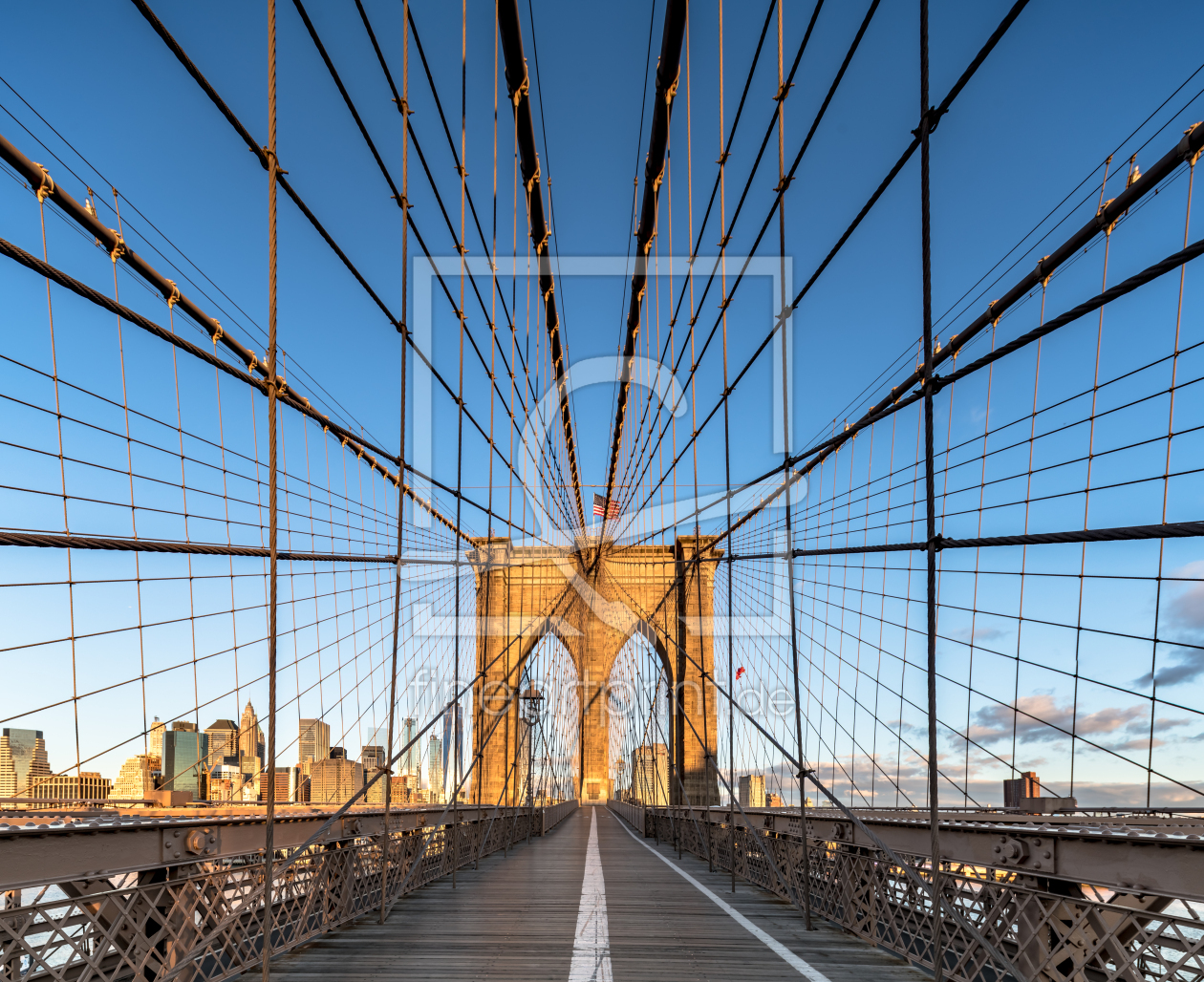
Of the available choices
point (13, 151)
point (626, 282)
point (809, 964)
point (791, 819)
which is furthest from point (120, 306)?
point (626, 282)

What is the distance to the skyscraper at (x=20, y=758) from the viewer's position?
5.96 metres

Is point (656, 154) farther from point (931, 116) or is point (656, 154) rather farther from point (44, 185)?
point (44, 185)

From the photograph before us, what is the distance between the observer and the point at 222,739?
9.06 m

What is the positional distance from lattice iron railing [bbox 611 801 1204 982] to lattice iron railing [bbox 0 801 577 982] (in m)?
3.08

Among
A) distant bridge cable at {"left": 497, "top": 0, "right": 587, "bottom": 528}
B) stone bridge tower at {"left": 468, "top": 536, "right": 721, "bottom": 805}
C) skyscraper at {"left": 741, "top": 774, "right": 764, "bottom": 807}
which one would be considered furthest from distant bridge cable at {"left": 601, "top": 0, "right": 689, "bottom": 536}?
skyscraper at {"left": 741, "top": 774, "right": 764, "bottom": 807}

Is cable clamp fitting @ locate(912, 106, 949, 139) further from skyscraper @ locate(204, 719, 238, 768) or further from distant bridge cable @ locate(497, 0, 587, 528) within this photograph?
skyscraper @ locate(204, 719, 238, 768)

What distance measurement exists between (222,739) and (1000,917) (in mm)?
8053

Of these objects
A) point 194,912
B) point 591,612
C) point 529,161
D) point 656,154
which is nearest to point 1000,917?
point 194,912

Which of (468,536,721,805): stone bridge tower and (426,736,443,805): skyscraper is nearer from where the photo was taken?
(426,736,443,805): skyscraper

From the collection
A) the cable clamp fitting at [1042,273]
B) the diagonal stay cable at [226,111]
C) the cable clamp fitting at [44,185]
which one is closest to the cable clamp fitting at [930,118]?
the cable clamp fitting at [1042,273]

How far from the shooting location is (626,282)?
56.7ft

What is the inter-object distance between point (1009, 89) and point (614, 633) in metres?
27.9

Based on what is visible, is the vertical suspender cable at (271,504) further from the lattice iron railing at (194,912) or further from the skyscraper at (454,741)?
the skyscraper at (454,741)

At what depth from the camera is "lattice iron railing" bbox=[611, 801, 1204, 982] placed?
2.97m
